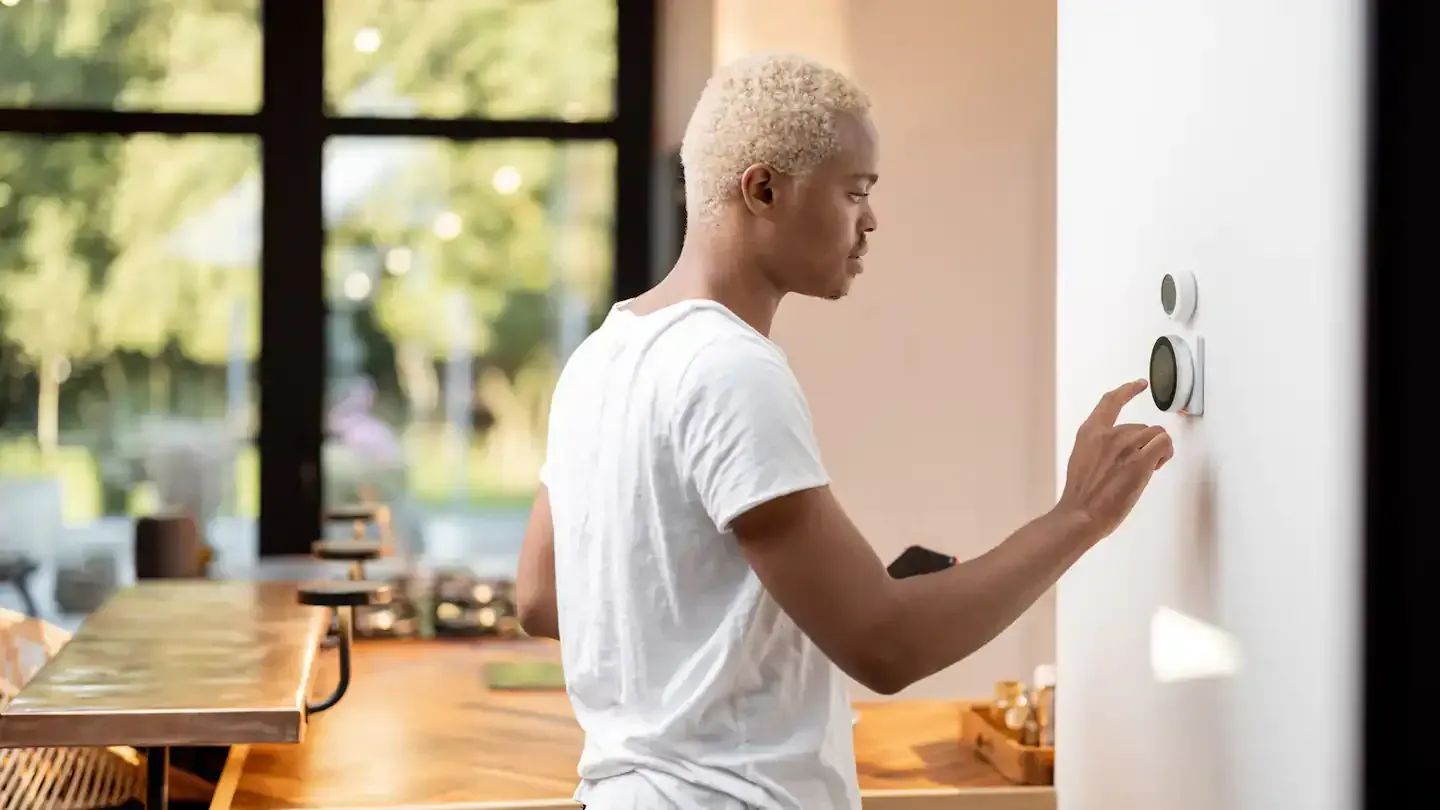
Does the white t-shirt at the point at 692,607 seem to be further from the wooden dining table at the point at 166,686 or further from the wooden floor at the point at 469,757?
the wooden floor at the point at 469,757

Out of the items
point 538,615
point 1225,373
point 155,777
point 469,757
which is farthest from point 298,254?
point 1225,373

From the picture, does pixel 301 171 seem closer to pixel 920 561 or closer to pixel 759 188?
pixel 920 561

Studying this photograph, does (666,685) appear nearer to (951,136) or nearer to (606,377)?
(606,377)

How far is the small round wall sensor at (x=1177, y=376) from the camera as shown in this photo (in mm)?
1214

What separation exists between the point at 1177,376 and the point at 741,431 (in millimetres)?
348

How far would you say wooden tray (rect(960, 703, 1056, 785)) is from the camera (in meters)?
2.16

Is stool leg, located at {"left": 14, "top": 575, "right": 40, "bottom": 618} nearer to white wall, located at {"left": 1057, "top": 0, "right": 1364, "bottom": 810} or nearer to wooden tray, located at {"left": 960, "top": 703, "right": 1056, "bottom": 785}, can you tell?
wooden tray, located at {"left": 960, "top": 703, "right": 1056, "bottom": 785}

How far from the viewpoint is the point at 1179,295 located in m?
1.24

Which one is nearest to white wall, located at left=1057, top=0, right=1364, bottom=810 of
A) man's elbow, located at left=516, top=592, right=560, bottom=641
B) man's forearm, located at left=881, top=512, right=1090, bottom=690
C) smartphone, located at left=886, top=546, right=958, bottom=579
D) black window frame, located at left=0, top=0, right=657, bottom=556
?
man's forearm, located at left=881, top=512, right=1090, bottom=690

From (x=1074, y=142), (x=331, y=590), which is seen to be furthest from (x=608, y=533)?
(x=331, y=590)

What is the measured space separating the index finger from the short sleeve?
0.75 feet

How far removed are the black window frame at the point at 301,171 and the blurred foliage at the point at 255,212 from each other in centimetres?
3

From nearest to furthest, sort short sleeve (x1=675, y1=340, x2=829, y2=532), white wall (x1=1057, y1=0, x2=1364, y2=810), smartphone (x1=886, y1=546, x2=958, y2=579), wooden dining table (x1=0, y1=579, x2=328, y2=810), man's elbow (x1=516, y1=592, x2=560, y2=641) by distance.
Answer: white wall (x1=1057, y1=0, x2=1364, y2=810) → short sleeve (x1=675, y1=340, x2=829, y2=532) → man's elbow (x1=516, y1=592, x2=560, y2=641) → wooden dining table (x1=0, y1=579, x2=328, y2=810) → smartphone (x1=886, y1=546, x2=958, y2=579)

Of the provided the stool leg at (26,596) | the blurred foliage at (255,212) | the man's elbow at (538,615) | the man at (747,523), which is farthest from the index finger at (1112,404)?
the stool leg at (26,596)
